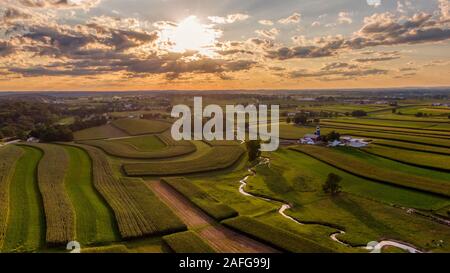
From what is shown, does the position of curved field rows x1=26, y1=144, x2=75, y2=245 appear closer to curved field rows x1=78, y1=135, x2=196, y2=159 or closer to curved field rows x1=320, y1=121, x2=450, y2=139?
curved field rows x1=78, y1=135, x2=196, y2=159

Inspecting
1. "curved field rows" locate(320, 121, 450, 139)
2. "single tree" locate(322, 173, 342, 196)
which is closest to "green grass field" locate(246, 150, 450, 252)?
"single tree" locate(322, 173, 342, 196)

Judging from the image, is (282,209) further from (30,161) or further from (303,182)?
(30,161)

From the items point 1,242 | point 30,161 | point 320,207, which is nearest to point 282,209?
point 320,207

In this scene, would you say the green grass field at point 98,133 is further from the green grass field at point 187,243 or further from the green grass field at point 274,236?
the green grass field at point 274,236

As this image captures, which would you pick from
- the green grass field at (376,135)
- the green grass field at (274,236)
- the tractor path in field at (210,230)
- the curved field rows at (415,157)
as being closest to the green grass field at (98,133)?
the green grass field at (376,135)

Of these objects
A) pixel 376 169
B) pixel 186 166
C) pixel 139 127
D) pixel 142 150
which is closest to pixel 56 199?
pixel 186 166

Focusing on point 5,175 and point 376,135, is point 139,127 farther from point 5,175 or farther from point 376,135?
point 376,135
